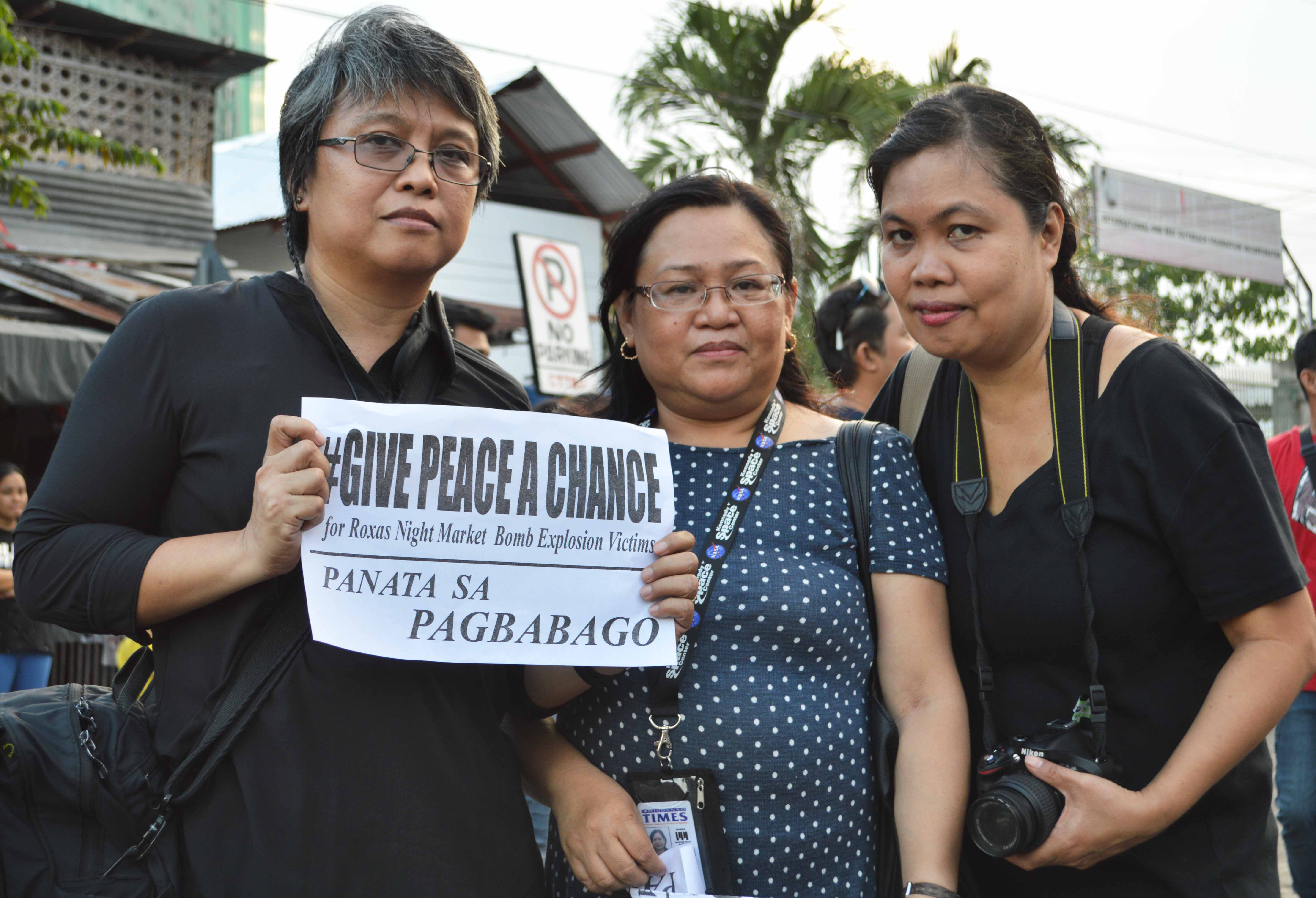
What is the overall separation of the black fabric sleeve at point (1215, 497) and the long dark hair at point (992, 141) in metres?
0.43

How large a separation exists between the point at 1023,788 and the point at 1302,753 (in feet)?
11.2

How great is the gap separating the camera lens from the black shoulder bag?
22 cm

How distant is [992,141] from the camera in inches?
83.7

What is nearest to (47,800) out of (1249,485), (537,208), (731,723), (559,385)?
(731,723)

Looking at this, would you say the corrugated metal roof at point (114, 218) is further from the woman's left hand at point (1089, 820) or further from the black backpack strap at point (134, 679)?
the woman's left hand at point (1089, 820)

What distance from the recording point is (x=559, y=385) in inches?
464

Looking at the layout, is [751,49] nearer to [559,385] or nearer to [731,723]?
[559,385]

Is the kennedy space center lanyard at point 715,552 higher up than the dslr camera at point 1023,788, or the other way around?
the kennedy space center lanyard at point 715,552

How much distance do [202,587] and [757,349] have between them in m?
1.13

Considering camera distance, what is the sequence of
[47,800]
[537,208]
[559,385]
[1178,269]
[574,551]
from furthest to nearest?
[1178,269], [537,208], [559,385], [574,551], [47,800]

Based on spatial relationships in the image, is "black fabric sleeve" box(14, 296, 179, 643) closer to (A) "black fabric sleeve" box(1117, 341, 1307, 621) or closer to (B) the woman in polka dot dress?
(B) the woman in polka dot dress

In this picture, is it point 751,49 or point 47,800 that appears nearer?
point 47,800

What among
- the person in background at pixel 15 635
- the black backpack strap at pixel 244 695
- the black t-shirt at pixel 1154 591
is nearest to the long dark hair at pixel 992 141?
the black t-shirt at pixel 1154 591

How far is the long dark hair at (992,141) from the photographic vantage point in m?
2.12
